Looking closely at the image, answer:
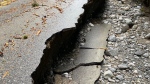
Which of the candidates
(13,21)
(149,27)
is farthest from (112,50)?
(13,21)

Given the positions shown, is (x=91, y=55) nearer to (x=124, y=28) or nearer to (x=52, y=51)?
(x=52, y=51)

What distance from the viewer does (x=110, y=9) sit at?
18.6ft

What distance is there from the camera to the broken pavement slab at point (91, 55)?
3.39 meters

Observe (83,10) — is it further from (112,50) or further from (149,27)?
(149,27)

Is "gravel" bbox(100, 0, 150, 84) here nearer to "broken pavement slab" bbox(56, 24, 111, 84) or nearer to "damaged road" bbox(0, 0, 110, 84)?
"broken pavement slab" bbox(56, 24, 111, 84)

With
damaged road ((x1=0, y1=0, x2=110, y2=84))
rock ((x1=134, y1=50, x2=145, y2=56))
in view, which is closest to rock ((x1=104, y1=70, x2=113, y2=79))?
damaged road ((x1=0, y1=0, x2=110, y2=84))

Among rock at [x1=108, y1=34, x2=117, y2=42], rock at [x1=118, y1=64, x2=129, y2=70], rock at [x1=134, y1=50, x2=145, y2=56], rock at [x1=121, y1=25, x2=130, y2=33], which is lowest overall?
rock at [x1=118, y1=64, x2=129, y2=70]

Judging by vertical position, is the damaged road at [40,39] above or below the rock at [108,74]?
above

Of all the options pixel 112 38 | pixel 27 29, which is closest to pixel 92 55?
pixel 112 38

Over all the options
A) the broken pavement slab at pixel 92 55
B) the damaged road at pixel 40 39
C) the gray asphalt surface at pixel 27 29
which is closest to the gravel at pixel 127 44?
the broken pavement slab at pixel 92 55

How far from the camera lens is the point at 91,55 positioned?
12.7ft

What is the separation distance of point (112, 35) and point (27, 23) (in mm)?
1779

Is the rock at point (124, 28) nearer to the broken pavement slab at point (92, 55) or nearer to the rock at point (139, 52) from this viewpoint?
the broken pavement slab at point (92, 55)

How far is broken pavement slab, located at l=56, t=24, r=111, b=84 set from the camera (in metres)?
3.39
